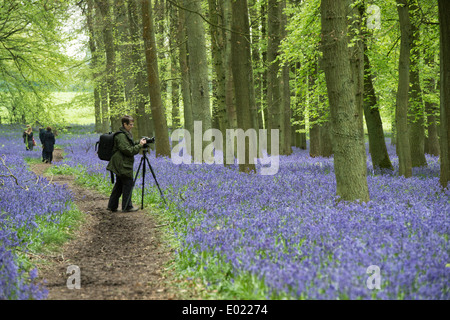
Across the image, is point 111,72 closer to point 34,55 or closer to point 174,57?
point 174,57

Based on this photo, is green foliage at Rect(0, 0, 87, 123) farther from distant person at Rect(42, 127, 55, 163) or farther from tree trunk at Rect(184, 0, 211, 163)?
tree trunk at Rect(184, 0, 211, 163)

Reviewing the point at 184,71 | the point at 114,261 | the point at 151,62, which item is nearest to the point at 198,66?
the point at 151,62

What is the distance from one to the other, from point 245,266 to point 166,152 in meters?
14.3

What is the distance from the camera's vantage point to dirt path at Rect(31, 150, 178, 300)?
15.9 feet

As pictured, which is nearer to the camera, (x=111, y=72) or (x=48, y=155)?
(x=48, y=155)

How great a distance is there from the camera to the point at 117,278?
5359 millimetres

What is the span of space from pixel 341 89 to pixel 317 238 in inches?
118

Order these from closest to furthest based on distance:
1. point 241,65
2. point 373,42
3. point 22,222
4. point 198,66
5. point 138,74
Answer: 1. point 22,222
2. point 241,65
3. point 373,42
4. point 198,66
5. point 138,74

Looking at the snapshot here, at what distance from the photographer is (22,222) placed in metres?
6.68

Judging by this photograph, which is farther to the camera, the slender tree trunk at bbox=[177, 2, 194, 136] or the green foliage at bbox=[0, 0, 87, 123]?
the slender tree trunk at bbox=[177, 2, 194, 136]

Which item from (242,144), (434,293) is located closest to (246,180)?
(242,144)

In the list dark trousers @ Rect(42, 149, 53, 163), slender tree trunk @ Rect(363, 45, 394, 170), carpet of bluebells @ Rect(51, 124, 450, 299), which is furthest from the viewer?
dark trousers @ Rect(42, 149, 53, 163)

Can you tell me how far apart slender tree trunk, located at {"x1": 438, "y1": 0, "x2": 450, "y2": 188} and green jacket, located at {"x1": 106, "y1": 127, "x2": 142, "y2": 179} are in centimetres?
736

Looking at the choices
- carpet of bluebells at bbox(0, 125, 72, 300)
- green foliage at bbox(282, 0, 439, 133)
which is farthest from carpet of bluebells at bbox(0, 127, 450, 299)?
green foliage at bbox(282, 0, 439, 133)
